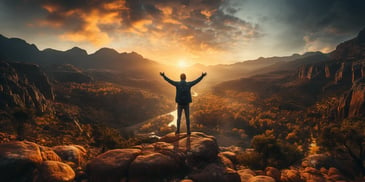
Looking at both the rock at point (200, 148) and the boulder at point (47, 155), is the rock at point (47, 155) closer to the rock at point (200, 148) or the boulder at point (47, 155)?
the boulder at point (47, 155)

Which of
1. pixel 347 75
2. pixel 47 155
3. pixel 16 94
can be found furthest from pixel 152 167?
pixel 347 75

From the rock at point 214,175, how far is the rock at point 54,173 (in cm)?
462

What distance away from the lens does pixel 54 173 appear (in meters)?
6.71

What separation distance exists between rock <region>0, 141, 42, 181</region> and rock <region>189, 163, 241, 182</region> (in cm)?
591

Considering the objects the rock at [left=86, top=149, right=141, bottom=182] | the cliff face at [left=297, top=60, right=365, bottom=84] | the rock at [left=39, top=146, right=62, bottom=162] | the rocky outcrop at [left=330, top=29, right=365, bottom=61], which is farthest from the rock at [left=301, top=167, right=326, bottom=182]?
the rocky outcrop at [left=330, top=29, right=365, bottom=61]

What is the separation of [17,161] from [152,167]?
466cm

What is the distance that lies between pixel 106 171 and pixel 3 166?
3267 millimetres

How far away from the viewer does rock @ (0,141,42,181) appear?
635cm

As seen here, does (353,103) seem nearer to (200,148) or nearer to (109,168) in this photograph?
(200,148)

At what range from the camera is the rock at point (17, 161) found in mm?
6352

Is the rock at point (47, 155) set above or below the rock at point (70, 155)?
above

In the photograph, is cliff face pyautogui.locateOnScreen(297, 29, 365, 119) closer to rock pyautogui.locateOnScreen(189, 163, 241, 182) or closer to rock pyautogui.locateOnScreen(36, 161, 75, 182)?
rock pyautogui.locateOnScreen(189, 163, 241, 182)

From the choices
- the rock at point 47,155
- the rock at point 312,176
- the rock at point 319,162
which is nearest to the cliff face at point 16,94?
the rock at point 47,155

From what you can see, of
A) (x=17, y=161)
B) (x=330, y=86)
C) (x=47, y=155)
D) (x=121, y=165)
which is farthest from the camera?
(x=330, y=86)
